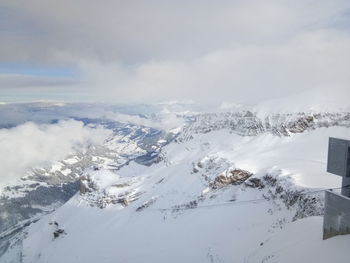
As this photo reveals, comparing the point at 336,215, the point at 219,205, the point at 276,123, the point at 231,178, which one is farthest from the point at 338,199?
the point at 276,123

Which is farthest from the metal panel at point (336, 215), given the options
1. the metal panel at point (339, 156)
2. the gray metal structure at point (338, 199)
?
the metal panel at point (339, 156)

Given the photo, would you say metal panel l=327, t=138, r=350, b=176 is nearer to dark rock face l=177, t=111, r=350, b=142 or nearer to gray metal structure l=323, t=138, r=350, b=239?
gray metal structure l=323, t=138, r=350, b=239

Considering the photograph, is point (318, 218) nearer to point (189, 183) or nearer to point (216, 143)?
point (189, 183)

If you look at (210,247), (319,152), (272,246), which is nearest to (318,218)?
(272,246)

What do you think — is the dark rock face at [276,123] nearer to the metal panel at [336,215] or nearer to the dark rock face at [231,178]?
the dark rock face at [231,178]

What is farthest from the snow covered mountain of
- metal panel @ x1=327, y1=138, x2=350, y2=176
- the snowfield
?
metal panel @ x1=327, y1=138, x2=350, y2=176

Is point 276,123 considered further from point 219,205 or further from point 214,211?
point 214,211
